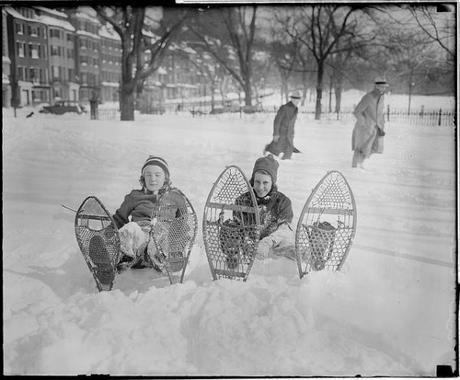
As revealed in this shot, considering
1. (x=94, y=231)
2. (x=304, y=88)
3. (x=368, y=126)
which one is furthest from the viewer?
(x=304, y=88)

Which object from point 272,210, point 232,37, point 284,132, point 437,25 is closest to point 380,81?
point 437,25

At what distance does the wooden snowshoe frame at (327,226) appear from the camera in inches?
Answer: 156

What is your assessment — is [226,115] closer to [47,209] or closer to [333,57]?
[333,57]

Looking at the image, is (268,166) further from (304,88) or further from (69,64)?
(69,64)

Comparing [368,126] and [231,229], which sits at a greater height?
[368,126]

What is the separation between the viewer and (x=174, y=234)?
4.04 metres

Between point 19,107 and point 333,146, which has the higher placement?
point 19,107

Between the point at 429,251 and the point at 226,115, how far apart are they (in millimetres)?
2128

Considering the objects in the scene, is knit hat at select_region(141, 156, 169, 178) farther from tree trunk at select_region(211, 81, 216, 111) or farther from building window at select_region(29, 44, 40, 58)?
building window at select_region(29, 44, 40, 58)

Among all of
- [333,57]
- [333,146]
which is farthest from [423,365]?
[333,57]

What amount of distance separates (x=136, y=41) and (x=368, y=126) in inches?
85.1

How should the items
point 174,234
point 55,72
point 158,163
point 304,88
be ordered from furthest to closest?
point 55,72, point 304,88, point 158,163, point 174,234

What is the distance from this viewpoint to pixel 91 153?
14.0ft

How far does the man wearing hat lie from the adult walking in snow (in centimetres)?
53
